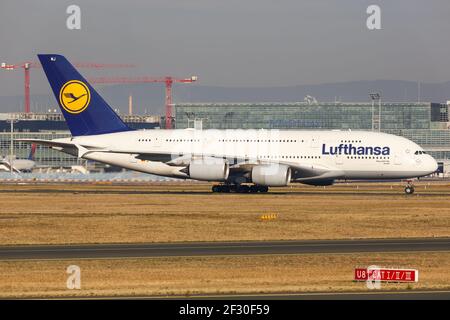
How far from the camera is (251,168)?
79125 millimetres

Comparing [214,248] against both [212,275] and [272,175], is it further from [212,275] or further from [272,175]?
[272,175]

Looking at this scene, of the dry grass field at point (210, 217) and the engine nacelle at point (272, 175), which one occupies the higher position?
the engine nacelle at point (272, 175)

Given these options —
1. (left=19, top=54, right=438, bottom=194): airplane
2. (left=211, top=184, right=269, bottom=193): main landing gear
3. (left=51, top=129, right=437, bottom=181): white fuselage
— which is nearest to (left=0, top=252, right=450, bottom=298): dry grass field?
(left=19, top=54, right=438, bottom=194): airplane

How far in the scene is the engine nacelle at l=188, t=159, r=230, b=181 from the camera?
78688mm

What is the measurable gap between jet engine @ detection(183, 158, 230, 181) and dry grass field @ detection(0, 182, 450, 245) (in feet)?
11.1

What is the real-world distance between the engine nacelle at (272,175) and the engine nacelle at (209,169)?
250 centimetres

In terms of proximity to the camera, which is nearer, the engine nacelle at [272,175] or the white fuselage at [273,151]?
the engine nacelle at [272,175]

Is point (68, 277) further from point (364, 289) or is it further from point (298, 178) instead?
point (298, 178)

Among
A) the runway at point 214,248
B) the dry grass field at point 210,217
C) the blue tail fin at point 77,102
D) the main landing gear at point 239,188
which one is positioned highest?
the blue tail fin at point 77,102

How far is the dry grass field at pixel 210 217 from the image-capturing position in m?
45.5

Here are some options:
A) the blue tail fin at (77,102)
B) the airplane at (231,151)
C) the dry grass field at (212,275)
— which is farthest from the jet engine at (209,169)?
the dry grass field at (212,275)

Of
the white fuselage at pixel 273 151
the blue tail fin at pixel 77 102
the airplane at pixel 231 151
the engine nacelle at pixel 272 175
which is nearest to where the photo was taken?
the engine nacelle at pixel 272 175

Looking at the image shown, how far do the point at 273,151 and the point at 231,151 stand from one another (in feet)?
11.7

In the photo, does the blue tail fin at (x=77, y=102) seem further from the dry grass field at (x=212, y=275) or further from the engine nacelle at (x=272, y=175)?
the dry grass field at (x=212, y=275)
